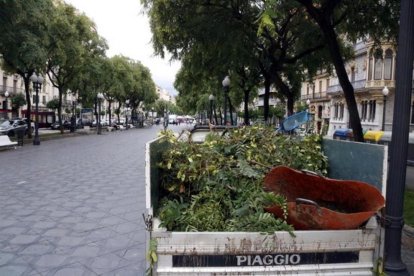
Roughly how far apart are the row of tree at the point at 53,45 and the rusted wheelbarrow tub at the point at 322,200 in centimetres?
1520

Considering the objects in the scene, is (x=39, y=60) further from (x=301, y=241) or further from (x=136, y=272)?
(x=301, y=241)

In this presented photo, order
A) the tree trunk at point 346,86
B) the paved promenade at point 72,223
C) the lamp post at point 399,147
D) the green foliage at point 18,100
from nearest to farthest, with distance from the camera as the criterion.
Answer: the lamp post at point 399,147 < the paved promenade at point 72,223 < the tree trunk at point 346,86 < the green foliage at point 18,100

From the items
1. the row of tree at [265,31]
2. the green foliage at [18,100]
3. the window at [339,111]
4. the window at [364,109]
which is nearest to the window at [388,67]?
the window at [364,109]

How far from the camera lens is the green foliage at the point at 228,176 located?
291 cm

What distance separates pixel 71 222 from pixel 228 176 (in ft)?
13.1

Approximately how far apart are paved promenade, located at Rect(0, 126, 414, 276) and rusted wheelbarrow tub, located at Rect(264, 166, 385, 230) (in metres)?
1.75

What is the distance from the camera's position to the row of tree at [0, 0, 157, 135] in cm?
1745

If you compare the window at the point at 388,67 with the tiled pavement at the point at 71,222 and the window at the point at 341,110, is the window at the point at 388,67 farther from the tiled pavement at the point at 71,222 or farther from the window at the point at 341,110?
the tiled pavement at the point at 71,222

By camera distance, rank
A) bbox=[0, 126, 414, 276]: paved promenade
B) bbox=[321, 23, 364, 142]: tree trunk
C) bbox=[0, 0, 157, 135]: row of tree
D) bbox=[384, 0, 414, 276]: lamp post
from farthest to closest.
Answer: bbox=[0, 0, 157, 135]: row of tree
bbox=[321, 23, 364, 142]: tree trunk
bbox=[0, 126, 414, 276]: paved promenade
bbox=[384, 0, 414, 276]: lamp post

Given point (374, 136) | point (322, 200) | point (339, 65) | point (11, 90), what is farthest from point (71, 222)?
point (11, 90)

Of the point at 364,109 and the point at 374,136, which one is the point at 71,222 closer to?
the point at 374,136

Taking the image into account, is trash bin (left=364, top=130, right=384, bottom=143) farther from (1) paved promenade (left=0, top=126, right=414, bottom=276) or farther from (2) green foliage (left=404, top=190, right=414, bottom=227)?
(1) paved promenade (left=0, top=126, right=414, bottom=276)

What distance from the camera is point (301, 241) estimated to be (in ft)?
8.88

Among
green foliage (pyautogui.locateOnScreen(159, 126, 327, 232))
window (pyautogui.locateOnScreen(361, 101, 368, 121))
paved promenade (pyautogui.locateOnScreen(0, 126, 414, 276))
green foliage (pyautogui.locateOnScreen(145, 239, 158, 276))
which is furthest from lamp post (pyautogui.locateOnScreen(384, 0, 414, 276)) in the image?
window (pyautogui.locateOnScreen(361, 101, 368, 121))
